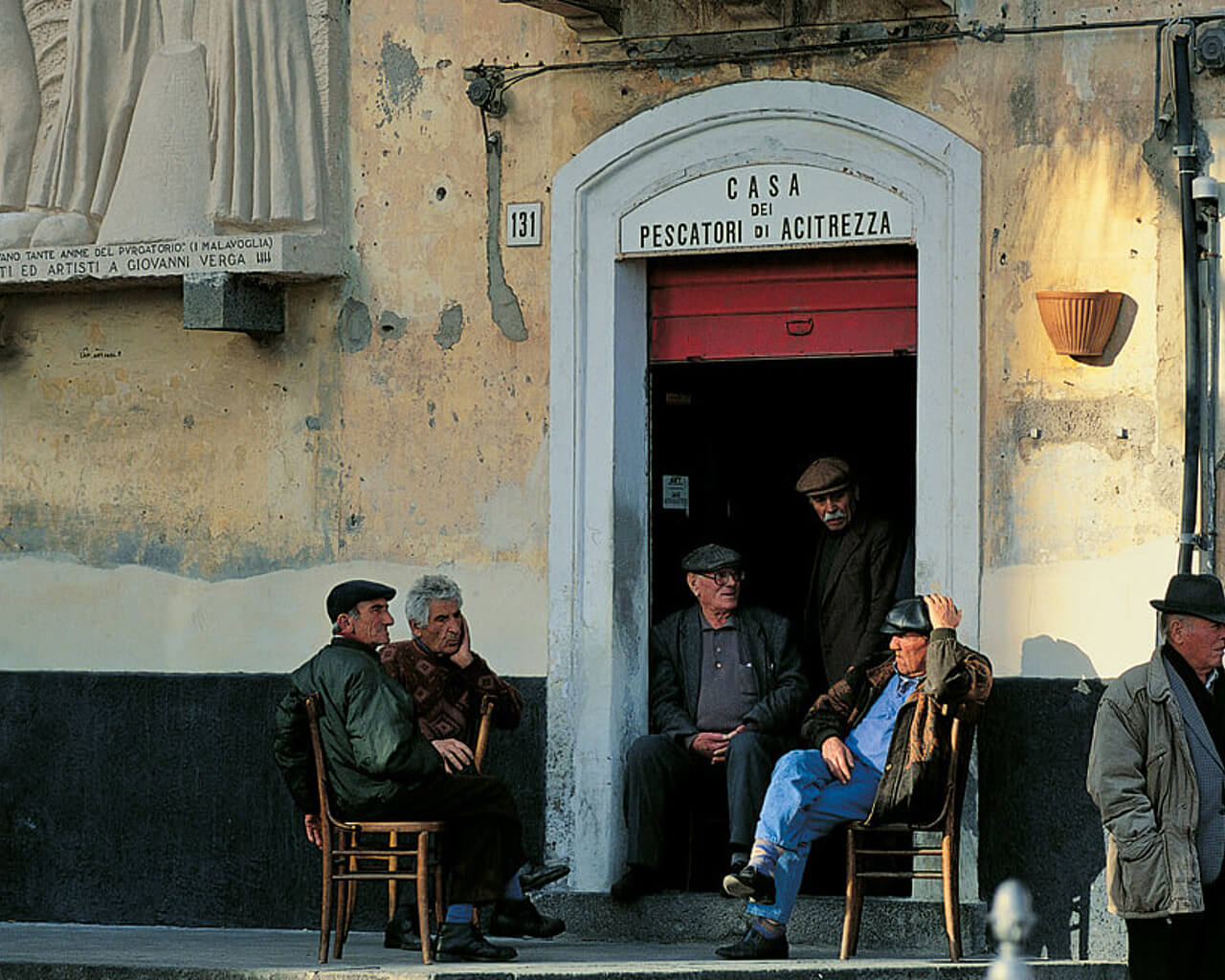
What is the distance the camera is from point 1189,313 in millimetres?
8383

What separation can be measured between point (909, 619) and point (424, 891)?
6.43ft

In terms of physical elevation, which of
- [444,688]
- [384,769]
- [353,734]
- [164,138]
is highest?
[164,138]

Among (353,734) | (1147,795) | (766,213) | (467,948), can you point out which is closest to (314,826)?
(353,734)

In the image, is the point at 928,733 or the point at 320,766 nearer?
the point at 928,733

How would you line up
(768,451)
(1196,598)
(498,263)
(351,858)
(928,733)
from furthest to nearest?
(768,451), (498,263), (351,858), (928,733), (1196,598)

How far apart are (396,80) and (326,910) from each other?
3498 millimetres

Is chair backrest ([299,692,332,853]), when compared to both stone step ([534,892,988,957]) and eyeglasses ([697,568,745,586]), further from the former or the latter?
eyeglasses ([697,568,745,586])

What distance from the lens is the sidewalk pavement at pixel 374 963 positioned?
7977 millimetres

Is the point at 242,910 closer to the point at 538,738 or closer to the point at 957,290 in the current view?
the point at 538,738

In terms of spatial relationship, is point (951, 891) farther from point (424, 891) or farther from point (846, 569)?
point (424, 891)

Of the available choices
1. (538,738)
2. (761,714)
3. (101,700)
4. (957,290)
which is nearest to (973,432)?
(957,290)

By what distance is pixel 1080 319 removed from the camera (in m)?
8.49

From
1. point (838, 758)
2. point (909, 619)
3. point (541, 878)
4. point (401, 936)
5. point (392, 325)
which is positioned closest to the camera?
point (909, 619)

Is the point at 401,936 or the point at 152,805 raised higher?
the point at 152,805
